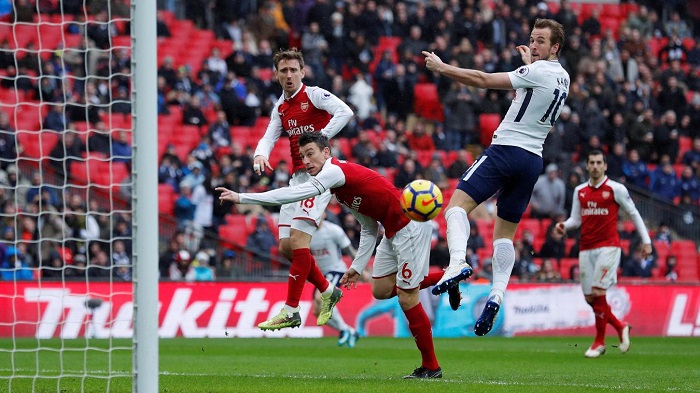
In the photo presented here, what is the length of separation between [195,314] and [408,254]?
29.6ft

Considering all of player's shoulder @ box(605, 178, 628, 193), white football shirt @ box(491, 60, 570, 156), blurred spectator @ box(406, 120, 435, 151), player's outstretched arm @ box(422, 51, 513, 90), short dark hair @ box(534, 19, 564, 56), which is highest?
short dark hair @ box(534, 19, 564, 56)

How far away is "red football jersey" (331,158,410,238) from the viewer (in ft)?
32.4

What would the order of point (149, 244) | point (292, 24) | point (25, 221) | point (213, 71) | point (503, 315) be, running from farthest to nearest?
point (292, 24) < point (213, 71) < point (503, 315) < point (25, 221) < point (149, 244)

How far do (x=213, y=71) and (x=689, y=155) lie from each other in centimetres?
1129

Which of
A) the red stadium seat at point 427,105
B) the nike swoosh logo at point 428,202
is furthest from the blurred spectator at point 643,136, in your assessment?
the nike swoosh logo at point 428,202

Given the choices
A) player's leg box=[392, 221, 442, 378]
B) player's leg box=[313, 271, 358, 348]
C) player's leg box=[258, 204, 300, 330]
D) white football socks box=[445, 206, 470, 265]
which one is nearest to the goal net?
player's leg box=[258, 204, 300, 330]

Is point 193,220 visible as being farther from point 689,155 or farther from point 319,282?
point 689,155

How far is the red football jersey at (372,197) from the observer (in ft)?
32.4

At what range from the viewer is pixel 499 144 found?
9.51 metres

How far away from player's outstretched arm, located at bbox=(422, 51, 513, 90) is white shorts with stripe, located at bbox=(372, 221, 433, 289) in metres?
1.61

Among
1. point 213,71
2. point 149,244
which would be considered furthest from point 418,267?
point 213,71

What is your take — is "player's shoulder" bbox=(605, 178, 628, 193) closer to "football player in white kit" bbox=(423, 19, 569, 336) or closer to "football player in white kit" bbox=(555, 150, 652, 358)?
"football player in white kit" bbox=(555, 150, 652, 358)

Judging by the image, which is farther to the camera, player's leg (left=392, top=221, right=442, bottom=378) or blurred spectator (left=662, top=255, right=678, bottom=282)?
blurred spectator (left=662, top=255, right=678, bottom=282)

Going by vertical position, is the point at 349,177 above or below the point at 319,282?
above
